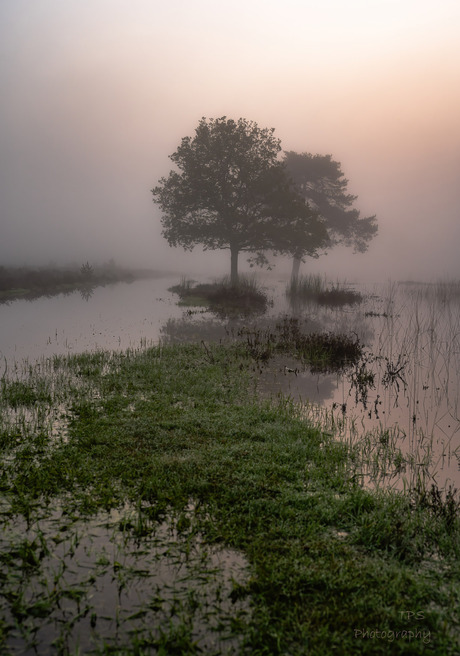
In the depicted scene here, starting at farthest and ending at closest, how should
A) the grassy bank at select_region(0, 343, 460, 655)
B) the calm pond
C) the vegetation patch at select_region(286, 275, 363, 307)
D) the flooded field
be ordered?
the vegetation patch at select_region(286, 275, 363, 307) < the calm pond < the flooded field < the grassy bank at select_region(0, 343, 460, 655)

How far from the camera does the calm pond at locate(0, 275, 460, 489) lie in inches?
324

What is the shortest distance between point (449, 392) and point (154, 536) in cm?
873

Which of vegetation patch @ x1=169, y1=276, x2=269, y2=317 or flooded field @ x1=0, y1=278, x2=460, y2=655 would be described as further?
vegetation patch @ x1=169, y1=276, x2=269, y2=317

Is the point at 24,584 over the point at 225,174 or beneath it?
beneath

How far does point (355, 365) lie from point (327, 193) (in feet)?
135

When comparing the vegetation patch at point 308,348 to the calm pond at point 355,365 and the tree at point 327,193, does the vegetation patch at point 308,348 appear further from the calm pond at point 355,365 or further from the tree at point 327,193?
the tree at point 327,193

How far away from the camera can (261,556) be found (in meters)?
4.62

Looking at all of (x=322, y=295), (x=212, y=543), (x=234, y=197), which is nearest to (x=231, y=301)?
(x=322, y=295)

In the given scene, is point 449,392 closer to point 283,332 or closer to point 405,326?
point 283,332

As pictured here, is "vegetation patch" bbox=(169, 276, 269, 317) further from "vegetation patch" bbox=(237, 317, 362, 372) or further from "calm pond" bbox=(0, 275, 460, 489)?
"vegetation patch" bbox=(237, 317, 362, 372)

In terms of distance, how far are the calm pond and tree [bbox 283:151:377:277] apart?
24.0 m

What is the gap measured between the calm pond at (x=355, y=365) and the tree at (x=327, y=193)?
23967 millimetres

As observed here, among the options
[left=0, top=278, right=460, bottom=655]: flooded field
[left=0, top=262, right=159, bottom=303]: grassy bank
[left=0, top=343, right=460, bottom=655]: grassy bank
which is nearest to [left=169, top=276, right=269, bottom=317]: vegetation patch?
[left=0, top=278, right=460, bottom=655]: flooded field

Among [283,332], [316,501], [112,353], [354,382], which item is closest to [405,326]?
[283,332]
